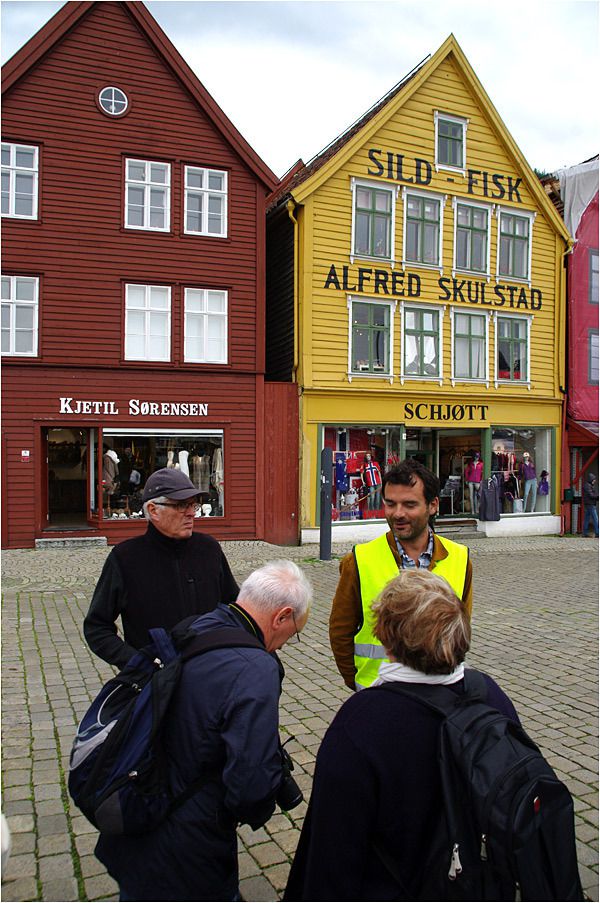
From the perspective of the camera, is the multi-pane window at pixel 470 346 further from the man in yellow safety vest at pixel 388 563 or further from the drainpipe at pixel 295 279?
the man in yellow safety vest at pixel 388 563

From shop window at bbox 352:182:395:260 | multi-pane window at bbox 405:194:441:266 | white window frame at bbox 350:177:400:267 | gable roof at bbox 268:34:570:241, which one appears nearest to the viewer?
gable roof at bbox 268:34:570:241

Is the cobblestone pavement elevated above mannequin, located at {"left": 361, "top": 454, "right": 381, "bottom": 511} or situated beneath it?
situated beneath

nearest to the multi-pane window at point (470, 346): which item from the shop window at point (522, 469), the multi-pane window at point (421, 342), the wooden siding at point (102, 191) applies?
the multi-pane window at point (421, 342)

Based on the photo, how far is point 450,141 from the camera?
65.0 ft

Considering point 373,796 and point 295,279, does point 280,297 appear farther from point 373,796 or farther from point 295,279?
point 373,796

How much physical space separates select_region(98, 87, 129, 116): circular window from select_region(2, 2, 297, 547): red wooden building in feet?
0.15

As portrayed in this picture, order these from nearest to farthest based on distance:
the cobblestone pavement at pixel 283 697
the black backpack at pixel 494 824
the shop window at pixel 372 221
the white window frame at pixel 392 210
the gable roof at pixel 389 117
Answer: the black backpack at pixel 494 824
the cobblestone pavement at pixel 283 697
the gable roof at pixel 389 117
the white window frame at pixel 392 210
the shop window at pixel 372 221

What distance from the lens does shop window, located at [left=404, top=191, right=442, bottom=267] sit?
19.2m

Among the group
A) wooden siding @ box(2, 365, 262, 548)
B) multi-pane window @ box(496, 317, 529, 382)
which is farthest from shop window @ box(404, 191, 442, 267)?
wooden siding @ box(2, 365, 262, 548)

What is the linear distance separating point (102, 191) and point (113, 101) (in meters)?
2.14

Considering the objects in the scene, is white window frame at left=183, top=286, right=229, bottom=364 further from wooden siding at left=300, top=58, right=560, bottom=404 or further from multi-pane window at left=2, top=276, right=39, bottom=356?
multi-pane window at left=2, top=276, right=39, bottom=356

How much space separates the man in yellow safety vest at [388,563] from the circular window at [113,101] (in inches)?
623

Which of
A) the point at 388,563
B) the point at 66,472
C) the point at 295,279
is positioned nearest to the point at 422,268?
the point at 295,279

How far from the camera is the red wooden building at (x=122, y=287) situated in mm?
15820
